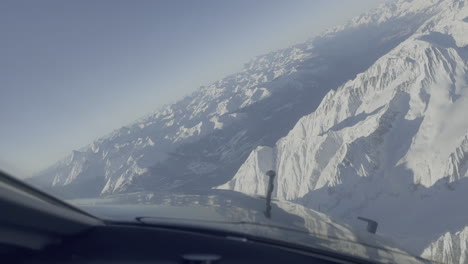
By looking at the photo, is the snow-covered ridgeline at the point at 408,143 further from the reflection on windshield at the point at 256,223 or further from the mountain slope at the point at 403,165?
the reflection on windshield at the point at 256,223

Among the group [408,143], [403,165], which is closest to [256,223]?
[403,165]

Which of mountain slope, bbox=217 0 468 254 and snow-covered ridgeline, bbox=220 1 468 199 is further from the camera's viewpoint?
snow-covered ridgeline, bbox=220 1 468 199

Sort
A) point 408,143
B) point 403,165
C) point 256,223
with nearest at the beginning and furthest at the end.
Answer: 1. point 256,223
2. point 403,165
3. point 408,143

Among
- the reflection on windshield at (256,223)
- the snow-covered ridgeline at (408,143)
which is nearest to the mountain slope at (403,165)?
the snow-covered ridgeline at (408,143)

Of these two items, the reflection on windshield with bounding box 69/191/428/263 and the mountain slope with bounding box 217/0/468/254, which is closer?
the reflection on windshield with bounding box 69/191/428/263

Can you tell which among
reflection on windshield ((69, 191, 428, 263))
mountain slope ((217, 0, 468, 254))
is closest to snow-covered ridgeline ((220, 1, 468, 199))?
mountain slope ((217, 0, 468, 254))

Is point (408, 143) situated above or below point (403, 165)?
above

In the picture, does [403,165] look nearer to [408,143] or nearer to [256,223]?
[408,143]

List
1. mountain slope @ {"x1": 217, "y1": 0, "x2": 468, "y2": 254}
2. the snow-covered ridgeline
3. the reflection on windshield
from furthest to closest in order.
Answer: the snow-covered ridgeline, mountain slope @ {"x1": 217, "y1": 0, "x2": 468, "y2": 254}, the reflection on windshield

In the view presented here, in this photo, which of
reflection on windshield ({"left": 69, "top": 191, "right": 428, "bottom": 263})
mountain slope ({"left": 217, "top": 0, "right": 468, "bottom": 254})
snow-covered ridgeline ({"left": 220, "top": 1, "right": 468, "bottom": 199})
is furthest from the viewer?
snow-covered ridgeline ({"left": 220, "top": 1, "right": 468, "bottom": 199})

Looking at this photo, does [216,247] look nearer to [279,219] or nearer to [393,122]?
[279,219]

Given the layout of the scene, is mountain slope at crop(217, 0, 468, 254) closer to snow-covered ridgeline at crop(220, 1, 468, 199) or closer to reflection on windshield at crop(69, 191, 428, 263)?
snow-covered ridgeline at crop(220, 1, 468, 199)
